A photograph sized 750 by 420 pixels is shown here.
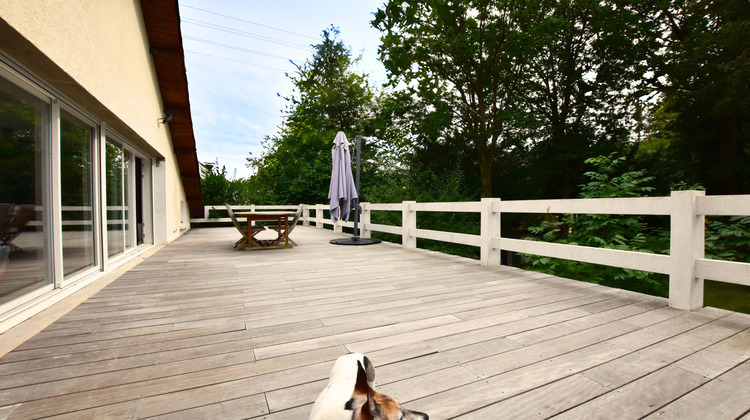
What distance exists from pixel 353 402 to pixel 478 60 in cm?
1377

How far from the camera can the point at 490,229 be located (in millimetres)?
4211

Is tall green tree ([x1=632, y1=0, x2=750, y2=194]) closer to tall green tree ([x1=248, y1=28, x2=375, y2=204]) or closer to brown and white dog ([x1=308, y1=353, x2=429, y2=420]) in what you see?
tall green tree ([x1=248, y1=28, x2=375, y2=204])

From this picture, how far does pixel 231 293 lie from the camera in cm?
307

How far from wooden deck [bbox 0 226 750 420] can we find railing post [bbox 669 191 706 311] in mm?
116

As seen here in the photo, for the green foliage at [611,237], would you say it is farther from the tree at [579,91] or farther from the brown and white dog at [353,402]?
the tree at [579,91]

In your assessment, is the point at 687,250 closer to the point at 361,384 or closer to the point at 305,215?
the point at 361,384

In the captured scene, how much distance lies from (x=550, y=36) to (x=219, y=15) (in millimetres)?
16193

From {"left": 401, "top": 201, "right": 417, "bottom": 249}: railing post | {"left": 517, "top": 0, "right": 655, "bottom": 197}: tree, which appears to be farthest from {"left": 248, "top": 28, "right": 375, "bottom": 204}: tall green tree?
{"left": 401, "top": 201, "right": 417, "bottom": 249}: railing post

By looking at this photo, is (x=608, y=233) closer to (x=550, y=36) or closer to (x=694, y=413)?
(x=694, y=413)

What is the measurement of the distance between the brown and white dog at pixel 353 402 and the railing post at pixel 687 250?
8.19ft

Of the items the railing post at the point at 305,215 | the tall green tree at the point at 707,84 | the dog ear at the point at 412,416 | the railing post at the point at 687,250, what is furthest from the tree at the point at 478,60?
the dog ear at the point at 412,416

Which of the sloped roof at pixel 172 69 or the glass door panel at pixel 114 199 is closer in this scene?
the glass door panel at pixel 114 199

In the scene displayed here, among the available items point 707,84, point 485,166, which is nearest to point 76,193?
point 485,166

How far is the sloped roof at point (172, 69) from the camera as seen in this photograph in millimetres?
5332
